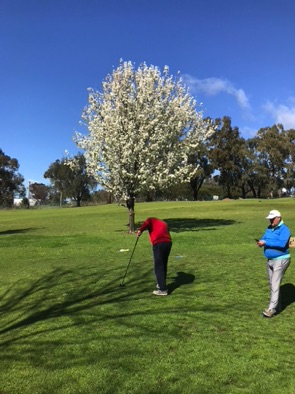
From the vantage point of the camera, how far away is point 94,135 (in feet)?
83.6

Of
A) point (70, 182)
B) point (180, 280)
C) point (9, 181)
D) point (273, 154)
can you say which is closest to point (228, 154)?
point (273, 154)

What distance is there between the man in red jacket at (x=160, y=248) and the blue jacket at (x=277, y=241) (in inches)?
91.9

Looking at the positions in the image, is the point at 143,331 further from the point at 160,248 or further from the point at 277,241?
the point at 277,241

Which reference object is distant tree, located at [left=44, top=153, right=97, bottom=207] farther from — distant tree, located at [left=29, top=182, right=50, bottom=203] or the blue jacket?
the blue jacket

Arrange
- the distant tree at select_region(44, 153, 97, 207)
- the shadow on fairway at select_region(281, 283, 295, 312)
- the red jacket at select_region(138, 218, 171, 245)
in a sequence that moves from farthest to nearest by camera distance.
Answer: the distant tree at select_region(44, 153, 97, 207), the red jacket at select_region(138, 218, 171, 245), the shadow on fairway at select_region(281, 283, 295, 312)

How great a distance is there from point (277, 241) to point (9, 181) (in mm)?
108854

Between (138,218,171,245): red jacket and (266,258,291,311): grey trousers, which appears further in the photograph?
(138,218,171,245): red jacket

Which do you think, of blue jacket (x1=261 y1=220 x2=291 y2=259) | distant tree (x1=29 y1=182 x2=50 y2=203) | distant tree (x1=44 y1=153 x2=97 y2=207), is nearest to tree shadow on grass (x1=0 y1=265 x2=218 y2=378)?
blue jacket (x1=261 y1=220 x2=291 y2=259)

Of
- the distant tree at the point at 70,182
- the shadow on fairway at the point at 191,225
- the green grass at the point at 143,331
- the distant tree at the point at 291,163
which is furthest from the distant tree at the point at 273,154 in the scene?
the green grass at the point at 143,331

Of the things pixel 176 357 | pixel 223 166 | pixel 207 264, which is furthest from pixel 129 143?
pixel 223 166

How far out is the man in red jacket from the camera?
910 cm

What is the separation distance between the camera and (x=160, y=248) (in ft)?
29.8

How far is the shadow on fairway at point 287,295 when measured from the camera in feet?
28.3

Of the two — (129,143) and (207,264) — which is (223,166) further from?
(207,264)
